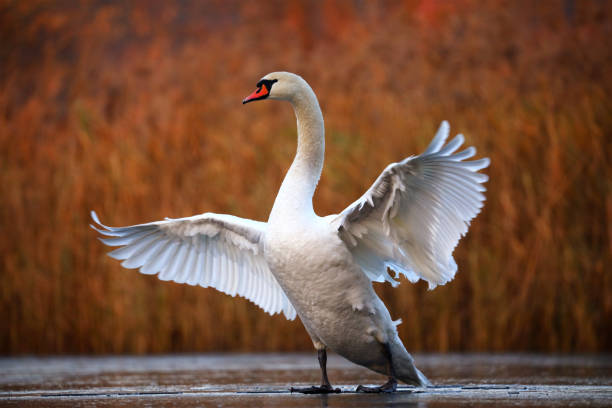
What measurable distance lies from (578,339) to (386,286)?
1.91m

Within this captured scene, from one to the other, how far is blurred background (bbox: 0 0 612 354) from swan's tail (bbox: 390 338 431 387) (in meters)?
3.53

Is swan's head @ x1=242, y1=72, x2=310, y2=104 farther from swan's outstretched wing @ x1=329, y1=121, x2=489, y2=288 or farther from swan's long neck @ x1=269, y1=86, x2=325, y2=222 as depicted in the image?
swan's outstretched wing @ x1=329, y1=121, x2=489, y2=288

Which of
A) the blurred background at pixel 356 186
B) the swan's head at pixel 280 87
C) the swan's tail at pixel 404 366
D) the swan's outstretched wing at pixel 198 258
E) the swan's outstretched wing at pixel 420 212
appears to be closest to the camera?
the swan's outstretched wing at pixel 420 212

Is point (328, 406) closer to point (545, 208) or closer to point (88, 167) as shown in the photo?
point (545, 208)

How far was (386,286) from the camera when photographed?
9680 millimetres

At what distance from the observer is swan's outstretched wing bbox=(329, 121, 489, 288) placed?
17.3 feet

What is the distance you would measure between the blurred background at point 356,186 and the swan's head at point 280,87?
3.82 m

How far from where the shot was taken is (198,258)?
22.7 ft

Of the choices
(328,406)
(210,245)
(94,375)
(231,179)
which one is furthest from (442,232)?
(231,179)

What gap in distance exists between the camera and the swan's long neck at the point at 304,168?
5.56 m

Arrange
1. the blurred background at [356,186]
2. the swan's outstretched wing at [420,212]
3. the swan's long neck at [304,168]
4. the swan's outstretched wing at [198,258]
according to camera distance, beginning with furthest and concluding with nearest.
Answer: the blurred background at [356,186] < the swan's outstretched wing at [198,258] < the swan's long neck at [304,168] < the swan's outstretched wing at [420,212]

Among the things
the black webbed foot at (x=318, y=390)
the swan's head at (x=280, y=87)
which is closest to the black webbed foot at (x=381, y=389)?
the black webbed foot at (x=318, y=390)

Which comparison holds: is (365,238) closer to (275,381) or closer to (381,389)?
(381,389)

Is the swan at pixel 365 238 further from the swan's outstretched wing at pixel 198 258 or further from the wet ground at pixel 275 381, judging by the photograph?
the swan's outstretched wing at pixel 198 258
